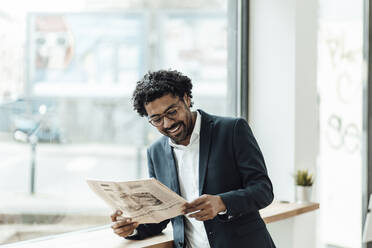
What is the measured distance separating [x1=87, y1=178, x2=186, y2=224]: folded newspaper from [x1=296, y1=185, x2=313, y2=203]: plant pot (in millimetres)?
1369

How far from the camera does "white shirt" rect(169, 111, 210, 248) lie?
2.14 m

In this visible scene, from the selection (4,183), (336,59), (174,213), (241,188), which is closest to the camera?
(174,213)

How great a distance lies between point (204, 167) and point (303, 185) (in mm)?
1279

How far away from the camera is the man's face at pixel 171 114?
2.00 meters

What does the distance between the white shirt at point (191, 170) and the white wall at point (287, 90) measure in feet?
3.67

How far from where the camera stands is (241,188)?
2.10 metres

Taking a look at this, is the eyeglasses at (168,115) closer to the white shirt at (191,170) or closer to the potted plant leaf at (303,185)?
the white shirt at (191,170)

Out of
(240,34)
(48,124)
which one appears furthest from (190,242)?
(240,34)

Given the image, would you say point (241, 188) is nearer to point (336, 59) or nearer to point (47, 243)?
point (47, 243)

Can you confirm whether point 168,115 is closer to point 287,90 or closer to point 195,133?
point 195,133

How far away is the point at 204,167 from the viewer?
2.09 m

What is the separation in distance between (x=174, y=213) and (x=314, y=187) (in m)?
1.51

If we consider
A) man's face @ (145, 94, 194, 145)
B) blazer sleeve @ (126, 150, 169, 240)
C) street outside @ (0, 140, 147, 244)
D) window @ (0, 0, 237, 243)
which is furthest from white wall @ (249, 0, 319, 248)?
man's face @ (145, 94, 194, 145)

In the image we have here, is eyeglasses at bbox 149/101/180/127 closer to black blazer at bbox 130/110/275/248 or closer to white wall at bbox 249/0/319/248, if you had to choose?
black blazer at bbox 130/110/275/248
